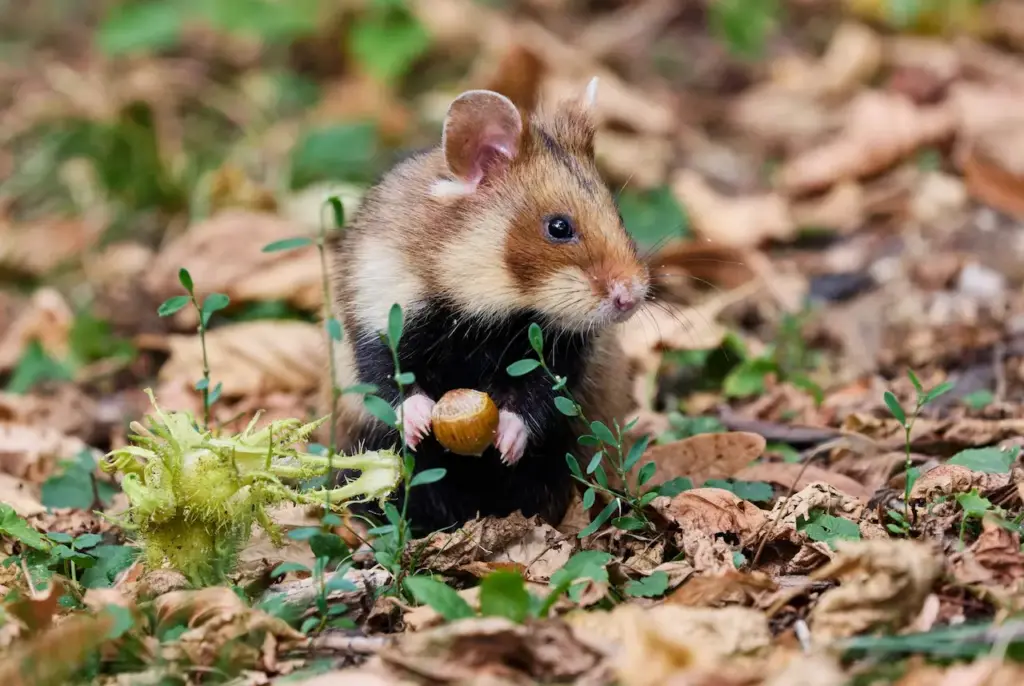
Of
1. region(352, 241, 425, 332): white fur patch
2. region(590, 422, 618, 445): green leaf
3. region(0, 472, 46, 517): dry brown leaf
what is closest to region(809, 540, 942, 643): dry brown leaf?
region(590, 422, 618, 445): green leaf

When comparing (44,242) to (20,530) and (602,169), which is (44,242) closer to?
(602,169)

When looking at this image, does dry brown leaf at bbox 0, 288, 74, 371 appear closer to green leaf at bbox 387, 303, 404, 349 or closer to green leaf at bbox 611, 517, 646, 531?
green leaf at bbox 387, 303, 404, 349

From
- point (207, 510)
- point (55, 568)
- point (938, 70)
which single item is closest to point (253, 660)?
point (207, 510)

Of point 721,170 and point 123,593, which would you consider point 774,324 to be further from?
point 123,593

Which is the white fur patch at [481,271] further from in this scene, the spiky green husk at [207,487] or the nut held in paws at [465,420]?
the spiky green husk at [207,487]

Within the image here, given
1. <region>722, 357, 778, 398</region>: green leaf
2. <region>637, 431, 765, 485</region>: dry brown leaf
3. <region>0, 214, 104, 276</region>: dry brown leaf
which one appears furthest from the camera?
<region>0, 214, 104, 276</region>: dry brown leaf

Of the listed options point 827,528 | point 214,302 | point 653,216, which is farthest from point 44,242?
point 827,528
